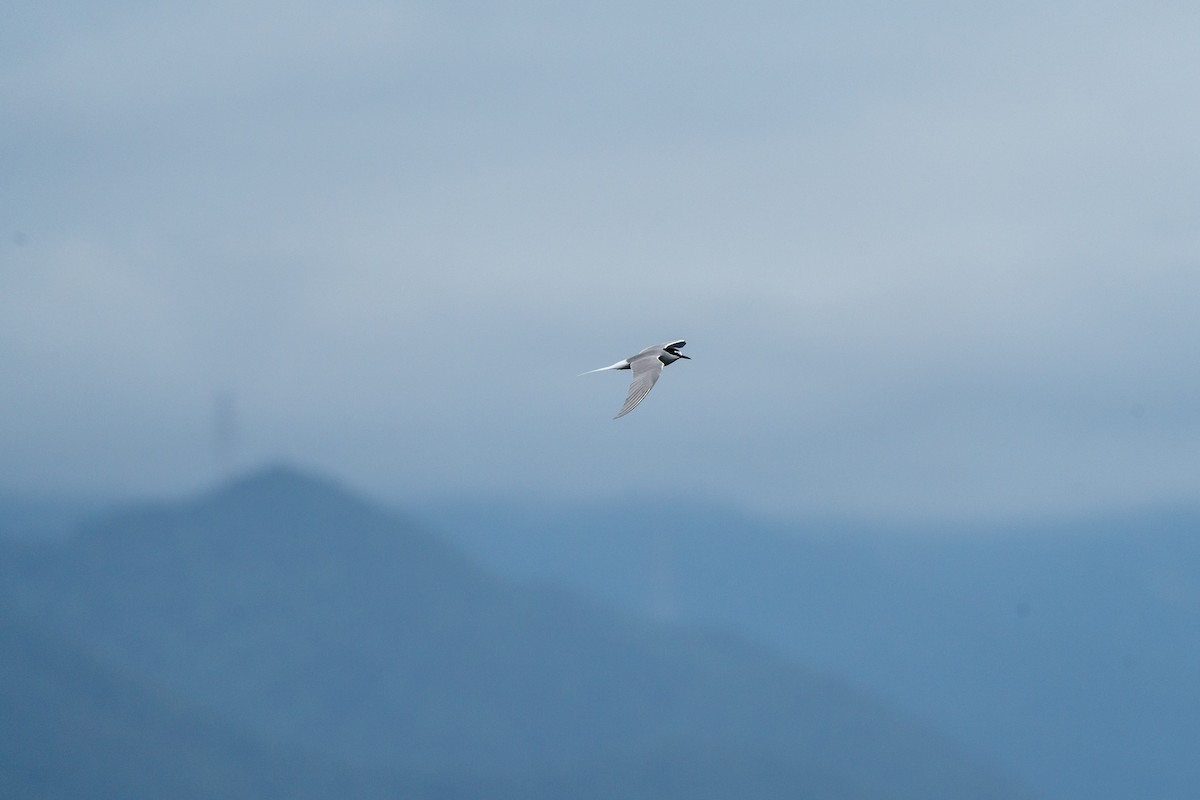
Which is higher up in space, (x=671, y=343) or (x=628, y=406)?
(x=671, y=343)

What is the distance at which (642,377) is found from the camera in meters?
101

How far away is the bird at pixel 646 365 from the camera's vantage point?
98000 mm

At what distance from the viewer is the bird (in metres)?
98.0

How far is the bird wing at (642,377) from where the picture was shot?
96812 mm

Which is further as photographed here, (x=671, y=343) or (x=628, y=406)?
(x=671, y=343)

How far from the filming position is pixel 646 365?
339ft

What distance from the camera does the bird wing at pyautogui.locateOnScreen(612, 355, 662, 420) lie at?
96812 mm

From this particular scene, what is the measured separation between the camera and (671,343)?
10812cm

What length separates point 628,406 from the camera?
94688 millimetres

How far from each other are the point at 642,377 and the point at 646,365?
2.42m

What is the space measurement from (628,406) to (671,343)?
1409 cm
